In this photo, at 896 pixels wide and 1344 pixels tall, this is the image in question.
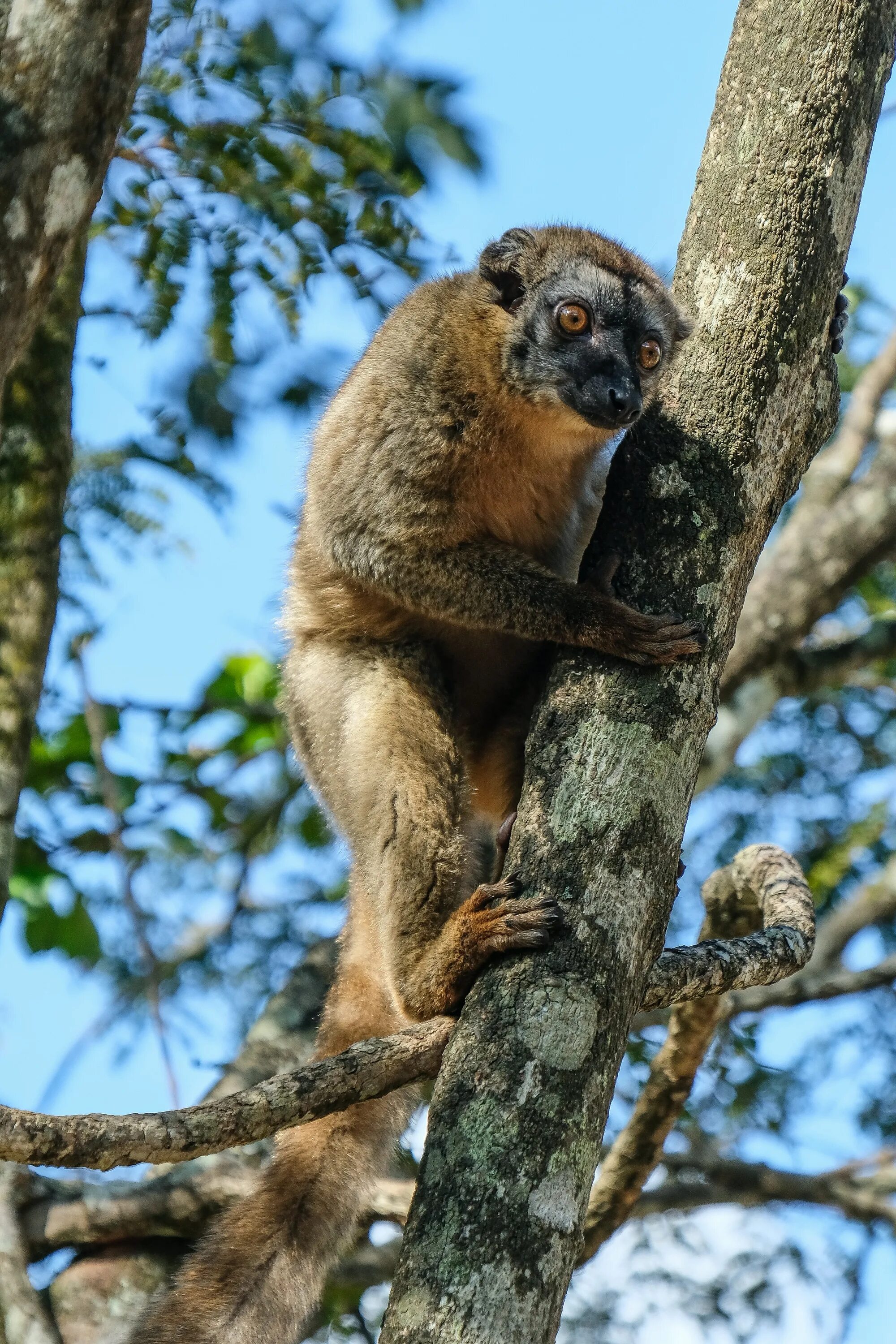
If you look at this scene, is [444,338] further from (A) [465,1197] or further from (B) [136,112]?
(A) [465,1197]

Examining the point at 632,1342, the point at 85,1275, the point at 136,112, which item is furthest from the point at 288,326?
the point at 632,1342

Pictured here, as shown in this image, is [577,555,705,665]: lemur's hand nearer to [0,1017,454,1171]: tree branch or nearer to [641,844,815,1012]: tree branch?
[641,844,815,1012]: tree branch

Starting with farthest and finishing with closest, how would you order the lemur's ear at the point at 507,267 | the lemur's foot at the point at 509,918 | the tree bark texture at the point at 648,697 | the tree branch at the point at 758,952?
1. the lemur's ear at the point at 507,267
2. the tree branch at the point at 758,952
3. the lemur's foot at the point at 509,918
4. the tree bark texture at the point at 648,697

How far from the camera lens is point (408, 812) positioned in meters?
4.36

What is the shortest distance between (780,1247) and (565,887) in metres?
5.09

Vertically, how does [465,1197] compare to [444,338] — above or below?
below

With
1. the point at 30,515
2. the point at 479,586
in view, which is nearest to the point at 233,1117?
the point at 479,586

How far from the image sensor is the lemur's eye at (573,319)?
519 cm

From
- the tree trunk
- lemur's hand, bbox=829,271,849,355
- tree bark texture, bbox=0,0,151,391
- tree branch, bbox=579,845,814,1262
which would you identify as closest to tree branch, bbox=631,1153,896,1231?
tree branch, bbox=579,845,814,1262

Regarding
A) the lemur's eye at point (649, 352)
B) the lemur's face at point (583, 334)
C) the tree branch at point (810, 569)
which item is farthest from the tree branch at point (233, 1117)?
the tree branch at point (810, 569)

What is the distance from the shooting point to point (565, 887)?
10.8 feet

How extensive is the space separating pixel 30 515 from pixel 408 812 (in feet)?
8.27

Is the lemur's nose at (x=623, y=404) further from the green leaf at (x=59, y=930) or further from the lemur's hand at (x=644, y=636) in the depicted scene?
the green leaf at (x=59, y=930)

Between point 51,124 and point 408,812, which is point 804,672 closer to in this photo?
point 408,812
